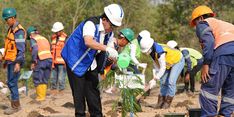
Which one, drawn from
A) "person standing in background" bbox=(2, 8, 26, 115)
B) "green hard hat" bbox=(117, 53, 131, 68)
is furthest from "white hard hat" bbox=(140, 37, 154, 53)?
"green hard hat" bbox=(117, 53, 131, 68)

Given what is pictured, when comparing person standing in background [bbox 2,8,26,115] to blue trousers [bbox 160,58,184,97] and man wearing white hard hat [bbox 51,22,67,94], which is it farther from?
man wearing white hard hat [bbox 51,22,67,94]

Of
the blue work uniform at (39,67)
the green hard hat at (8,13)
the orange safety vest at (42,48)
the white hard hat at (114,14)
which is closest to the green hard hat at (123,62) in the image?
the white hard hat at (114,14)

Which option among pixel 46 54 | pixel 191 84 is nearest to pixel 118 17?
pixel 46 54

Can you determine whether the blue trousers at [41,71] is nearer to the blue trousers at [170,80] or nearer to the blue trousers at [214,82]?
the blue trousers at [170,80]

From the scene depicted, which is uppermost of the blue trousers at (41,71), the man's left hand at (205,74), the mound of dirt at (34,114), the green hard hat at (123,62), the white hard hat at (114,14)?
the white hard hat at (114,14)

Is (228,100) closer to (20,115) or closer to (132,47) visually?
(132,47)

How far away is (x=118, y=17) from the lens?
208 inches

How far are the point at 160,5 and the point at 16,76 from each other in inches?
783

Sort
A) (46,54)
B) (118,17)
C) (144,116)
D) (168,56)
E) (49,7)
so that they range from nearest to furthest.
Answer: (118,17)
(144,116)
(168,56)
(46,54)
(49,7)

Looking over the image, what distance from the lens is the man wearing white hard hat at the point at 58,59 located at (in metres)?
11.1

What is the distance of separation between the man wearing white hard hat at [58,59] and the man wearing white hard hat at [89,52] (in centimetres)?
544

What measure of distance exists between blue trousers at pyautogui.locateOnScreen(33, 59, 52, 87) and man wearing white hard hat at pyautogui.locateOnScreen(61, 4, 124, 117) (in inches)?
168

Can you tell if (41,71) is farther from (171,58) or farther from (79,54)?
(79,54)

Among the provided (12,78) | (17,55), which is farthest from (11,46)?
(12,78)
